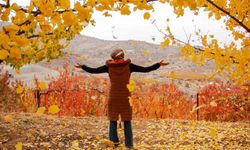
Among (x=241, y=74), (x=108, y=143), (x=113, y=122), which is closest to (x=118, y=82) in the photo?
(x=113, y=122)

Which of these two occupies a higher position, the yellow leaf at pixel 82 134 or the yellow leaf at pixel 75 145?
the yellow leaf at pixel 82 134

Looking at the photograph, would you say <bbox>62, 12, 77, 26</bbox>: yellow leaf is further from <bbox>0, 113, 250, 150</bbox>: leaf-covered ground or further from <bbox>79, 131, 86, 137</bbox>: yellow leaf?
<bbox>79, 131, 86, 137</bbox>: yellow leaf

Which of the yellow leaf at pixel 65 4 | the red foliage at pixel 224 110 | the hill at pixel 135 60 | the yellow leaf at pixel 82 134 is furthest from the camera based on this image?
the hill at pixel 135 60

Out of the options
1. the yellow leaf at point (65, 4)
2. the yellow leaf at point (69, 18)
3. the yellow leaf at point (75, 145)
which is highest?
the yellow leaf at point (65, 4)

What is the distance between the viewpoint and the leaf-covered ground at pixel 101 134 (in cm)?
784

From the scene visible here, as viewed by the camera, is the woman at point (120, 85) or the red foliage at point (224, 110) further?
the red foliage at point (224, 110)

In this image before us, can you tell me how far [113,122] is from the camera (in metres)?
7.11

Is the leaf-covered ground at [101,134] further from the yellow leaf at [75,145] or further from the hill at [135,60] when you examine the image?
the hill at [135,60]

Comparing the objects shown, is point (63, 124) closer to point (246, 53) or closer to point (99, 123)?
point (99, 123)

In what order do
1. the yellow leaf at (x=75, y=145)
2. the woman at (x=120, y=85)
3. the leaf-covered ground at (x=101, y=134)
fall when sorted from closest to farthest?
the woman at (x=120, y=85) < the yellow leaf at (x=75, y=145) < the leaf-covered ground at (x=101, y=134)

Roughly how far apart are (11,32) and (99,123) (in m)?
7.86

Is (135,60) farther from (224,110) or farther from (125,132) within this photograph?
(125,132)

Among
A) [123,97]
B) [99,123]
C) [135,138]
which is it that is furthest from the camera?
[99,123]

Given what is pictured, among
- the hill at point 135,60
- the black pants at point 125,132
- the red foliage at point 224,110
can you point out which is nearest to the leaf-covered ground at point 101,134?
the black pants at point 125,132
